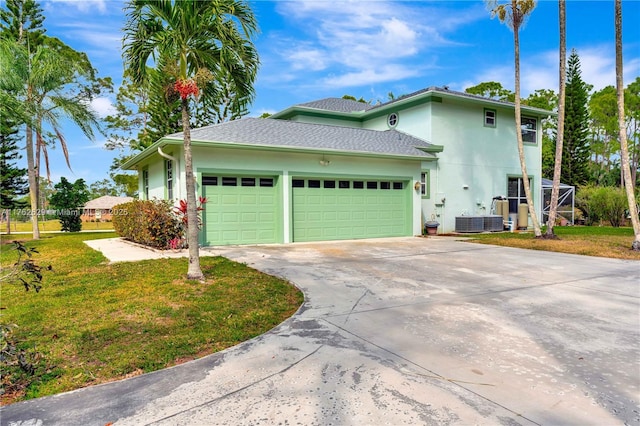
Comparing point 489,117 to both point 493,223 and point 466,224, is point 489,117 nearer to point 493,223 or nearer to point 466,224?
point 493,223

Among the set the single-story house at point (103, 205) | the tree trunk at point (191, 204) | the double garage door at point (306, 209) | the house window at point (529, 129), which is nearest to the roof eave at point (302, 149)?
the double garage door at point (306, 209)

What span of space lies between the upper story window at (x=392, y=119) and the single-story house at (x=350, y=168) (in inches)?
1.9

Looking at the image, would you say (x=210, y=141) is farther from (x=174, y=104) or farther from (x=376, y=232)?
(x=376, y=232)

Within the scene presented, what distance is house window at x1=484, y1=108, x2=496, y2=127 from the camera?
17.9 metres

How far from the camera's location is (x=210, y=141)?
35.5 ft

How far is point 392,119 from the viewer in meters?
18.5

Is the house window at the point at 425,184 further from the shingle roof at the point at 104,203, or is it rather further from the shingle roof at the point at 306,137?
the shingle roof at the point at 104,203

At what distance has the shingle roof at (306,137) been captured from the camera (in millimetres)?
11646

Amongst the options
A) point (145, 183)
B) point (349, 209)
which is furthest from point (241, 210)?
point (145, 183)

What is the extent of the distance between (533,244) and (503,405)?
10870 millimetres

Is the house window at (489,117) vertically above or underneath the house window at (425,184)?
above

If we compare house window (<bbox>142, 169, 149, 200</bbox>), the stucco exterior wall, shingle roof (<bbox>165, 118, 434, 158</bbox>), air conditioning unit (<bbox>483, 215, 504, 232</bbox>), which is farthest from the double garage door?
house window (<bbox>142, 169, 149, 200</bbox>)

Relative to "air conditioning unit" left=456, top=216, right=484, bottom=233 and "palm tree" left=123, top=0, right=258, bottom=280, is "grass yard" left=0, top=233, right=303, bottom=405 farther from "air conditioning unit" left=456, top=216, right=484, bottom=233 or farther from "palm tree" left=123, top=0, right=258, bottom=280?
"air conditioning unit" left=456, top=216, right=484, bottom=233

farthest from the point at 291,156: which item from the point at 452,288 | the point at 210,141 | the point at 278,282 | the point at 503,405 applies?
the point at 503,405
